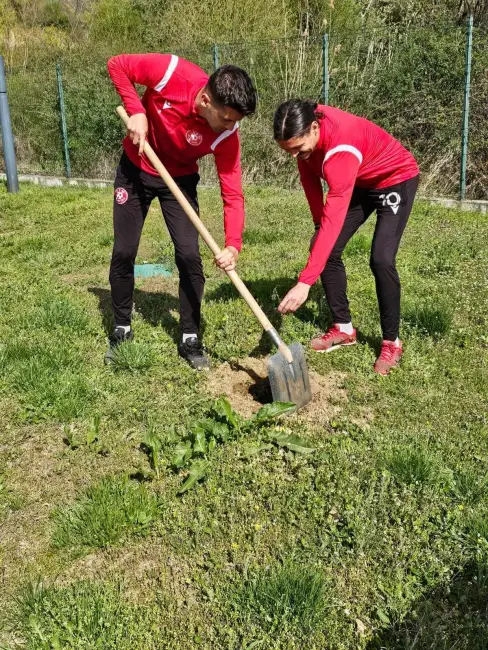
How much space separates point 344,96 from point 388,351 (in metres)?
6.85

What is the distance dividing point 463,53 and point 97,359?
715 cm

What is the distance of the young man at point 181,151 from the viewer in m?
3.29

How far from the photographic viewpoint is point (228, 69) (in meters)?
3.12

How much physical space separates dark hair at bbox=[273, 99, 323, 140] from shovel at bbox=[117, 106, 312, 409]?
714 millimetres

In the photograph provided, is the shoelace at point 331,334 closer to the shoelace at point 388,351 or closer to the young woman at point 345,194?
the young woman at point 345,194

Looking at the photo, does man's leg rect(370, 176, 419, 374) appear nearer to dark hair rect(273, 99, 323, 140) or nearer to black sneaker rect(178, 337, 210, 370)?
dark hair rect(273, 99, 323, 140)

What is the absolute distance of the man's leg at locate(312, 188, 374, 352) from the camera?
4.10 m

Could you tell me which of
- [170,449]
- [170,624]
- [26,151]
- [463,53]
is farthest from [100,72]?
[170,624]

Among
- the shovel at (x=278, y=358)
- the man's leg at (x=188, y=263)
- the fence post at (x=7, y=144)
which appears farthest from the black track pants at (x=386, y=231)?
the fence post at (x=7, y=144)

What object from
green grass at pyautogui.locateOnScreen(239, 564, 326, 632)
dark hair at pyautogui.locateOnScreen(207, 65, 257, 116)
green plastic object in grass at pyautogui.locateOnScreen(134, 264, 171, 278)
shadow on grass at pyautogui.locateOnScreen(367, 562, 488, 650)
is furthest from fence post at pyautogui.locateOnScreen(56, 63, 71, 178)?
shadow on grass at pyautogui.locateOnScreen(367, 562, 488, 650)

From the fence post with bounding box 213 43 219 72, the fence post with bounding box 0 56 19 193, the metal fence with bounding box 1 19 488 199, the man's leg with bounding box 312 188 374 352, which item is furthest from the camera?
the fence post with bounding box 0 56 19 193

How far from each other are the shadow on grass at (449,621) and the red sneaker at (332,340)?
6.98ft

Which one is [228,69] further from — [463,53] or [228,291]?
[463,53]

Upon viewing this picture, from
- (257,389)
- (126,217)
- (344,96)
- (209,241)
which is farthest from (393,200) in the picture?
(344,96)
